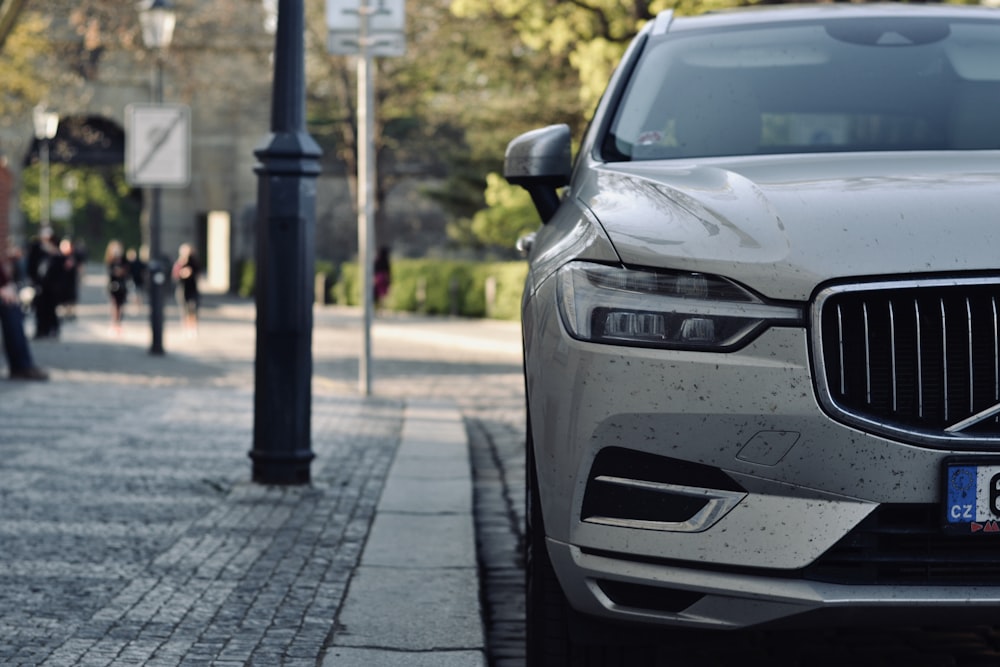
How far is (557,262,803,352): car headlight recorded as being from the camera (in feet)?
11.0

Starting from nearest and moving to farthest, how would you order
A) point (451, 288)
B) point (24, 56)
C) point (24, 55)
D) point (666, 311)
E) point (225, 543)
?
1. point (666, 311)
2. point (225, 543)
3. point (24, 55)
4. point (24, 56)
5. point (451, 288)

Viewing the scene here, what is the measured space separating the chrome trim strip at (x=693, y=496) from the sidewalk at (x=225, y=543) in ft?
3.97

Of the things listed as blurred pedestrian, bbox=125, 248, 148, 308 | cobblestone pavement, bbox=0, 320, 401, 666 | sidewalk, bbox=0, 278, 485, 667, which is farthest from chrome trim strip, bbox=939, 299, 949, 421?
blurred pedestrian, bbox=125, 248, 148, 308

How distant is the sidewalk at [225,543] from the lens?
4664 mm

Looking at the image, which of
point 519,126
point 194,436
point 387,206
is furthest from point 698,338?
point 387,206

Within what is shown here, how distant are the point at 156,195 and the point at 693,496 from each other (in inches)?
723

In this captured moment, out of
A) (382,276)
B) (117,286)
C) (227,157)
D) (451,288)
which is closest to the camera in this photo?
(117,286)

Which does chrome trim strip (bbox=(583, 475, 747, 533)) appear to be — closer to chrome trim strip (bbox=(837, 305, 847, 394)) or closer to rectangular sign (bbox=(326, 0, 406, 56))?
chrome trim strip (bbox=(837, 305, 847, 394))

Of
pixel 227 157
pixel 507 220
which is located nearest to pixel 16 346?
pixel 507 220

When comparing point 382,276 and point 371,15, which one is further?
point 382,276

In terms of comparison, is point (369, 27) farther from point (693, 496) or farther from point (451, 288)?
point (451, 288)

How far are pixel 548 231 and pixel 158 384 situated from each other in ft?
40.8

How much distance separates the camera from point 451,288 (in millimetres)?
37281

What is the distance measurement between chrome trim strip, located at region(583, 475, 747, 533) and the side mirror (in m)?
1.40
